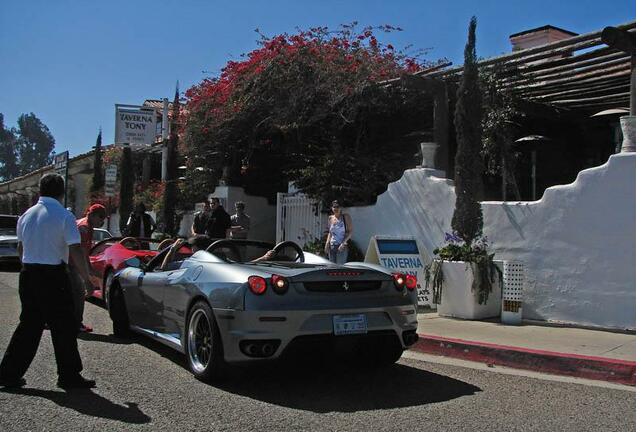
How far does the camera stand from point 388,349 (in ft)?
19.5

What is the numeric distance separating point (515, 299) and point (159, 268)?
4.77m

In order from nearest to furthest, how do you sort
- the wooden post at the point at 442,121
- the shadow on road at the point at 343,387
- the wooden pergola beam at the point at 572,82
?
the shadow on road at the point at 343,387 < the wooden pergola beam at the point at 572,82 < the wooden post at the point at 442,121

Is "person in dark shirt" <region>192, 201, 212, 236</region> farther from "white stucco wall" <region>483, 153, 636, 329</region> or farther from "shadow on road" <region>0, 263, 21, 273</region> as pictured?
"shadow on road" <region>0, 263, 21, 273</region>

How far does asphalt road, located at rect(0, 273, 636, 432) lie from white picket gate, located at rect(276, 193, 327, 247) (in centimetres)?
724

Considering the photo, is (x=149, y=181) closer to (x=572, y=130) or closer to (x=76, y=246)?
(x=572, y=130)

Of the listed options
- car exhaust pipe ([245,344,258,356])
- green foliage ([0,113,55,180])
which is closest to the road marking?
car exhaust pipe ([245,344,258,356])

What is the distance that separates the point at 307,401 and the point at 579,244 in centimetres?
508

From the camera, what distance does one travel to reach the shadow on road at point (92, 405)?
→ 447cm

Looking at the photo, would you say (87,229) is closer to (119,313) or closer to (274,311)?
(119,313)

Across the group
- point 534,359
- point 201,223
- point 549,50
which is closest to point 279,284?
point 534,359

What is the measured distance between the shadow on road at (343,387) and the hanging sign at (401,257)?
3960 millimetres

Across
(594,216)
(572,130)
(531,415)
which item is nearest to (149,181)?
(572,130)

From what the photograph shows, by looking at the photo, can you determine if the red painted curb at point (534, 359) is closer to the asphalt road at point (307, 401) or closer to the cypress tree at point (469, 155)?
the asphalt road at point (307, 401)

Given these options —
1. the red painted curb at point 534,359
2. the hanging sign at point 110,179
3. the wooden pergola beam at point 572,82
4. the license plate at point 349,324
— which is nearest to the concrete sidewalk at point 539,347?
the red painted curb at point 534,359
